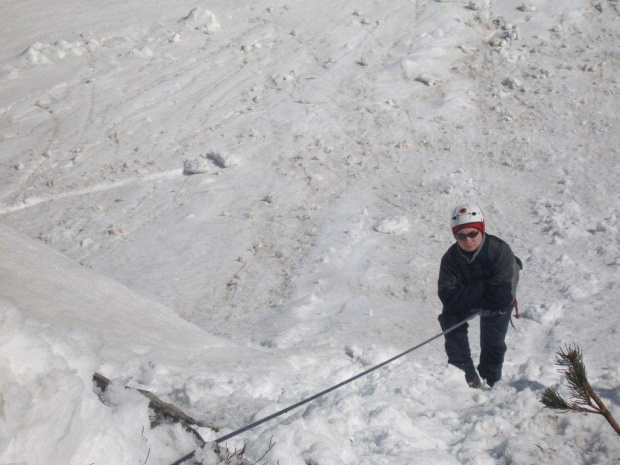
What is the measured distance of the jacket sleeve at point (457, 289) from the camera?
13.8 ft

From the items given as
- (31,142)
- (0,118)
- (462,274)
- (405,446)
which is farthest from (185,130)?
(405,446)

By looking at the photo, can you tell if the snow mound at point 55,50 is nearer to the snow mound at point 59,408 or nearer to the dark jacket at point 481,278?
the dark jacket at point 481,278

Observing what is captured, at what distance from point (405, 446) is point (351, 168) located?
5824mm

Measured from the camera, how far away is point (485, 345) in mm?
4480

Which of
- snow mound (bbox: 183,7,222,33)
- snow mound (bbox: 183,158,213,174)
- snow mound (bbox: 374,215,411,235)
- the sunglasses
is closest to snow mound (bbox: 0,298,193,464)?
the sunglasses

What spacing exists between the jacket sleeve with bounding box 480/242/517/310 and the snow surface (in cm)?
66

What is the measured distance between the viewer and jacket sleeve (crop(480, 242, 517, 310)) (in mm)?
4090

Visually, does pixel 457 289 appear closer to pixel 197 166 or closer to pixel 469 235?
pixel 469 235

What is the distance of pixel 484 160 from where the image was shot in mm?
8500

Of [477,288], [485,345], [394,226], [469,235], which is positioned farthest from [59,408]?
[394,226]

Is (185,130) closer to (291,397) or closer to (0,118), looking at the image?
(0,118)

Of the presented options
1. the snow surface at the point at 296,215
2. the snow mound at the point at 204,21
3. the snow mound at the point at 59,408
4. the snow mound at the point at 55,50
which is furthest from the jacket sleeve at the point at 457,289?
the snow mound at the point at 55,50

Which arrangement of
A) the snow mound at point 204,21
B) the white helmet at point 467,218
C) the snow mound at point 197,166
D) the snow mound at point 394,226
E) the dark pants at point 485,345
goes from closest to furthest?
the white helmet at point 467,218 < the dark pants at point 485,345 < the snow mound at point 394,226 < the snow mound at point 197,166 < the snow mound at point 204,21

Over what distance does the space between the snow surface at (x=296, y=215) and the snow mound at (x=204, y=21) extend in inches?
2.3
